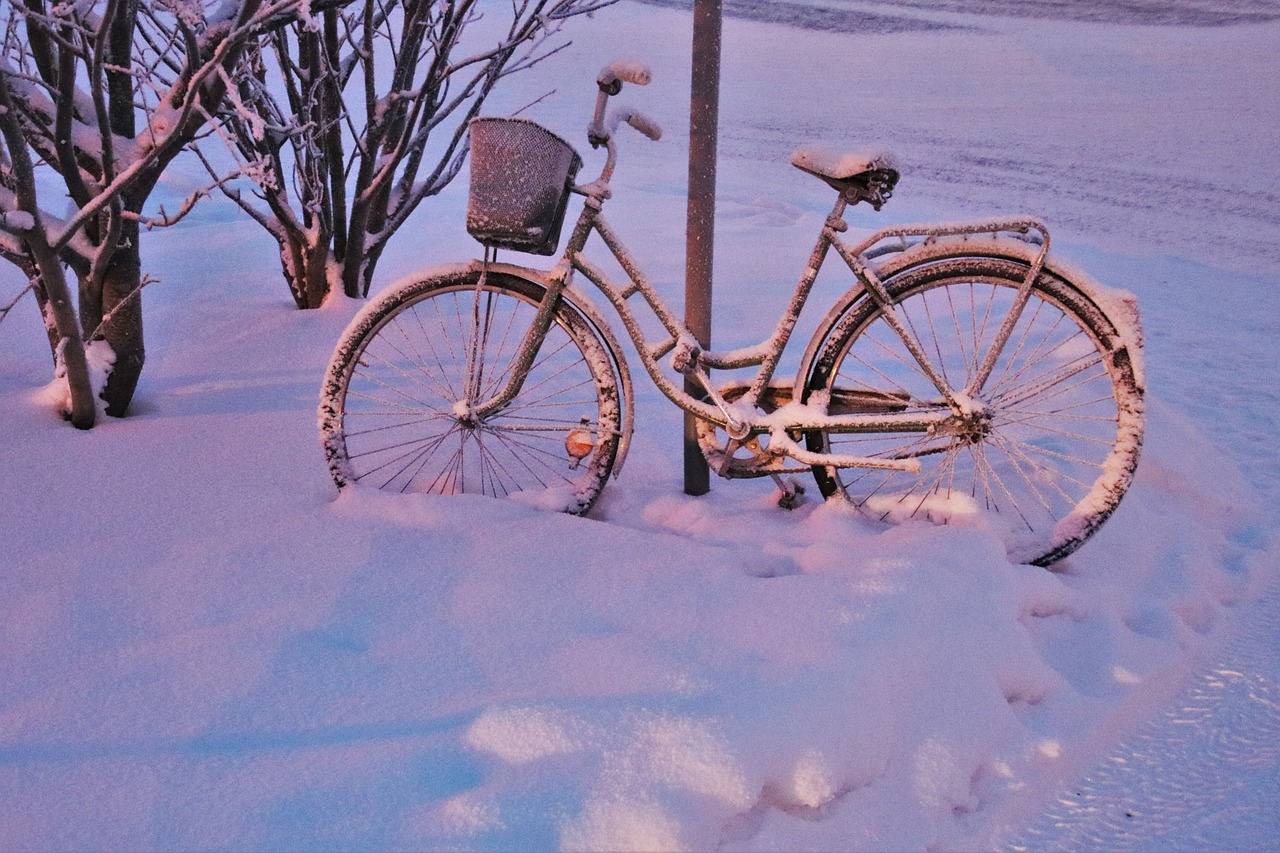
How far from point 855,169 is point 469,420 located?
3.81 feet

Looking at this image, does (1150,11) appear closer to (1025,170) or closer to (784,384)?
(1025,170)

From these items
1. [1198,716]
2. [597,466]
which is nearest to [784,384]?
[597,466]

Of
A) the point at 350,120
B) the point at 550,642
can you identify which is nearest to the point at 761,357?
the point at 550,642

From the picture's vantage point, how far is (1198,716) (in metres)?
2.11

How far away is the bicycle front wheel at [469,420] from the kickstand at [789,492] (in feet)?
1.57

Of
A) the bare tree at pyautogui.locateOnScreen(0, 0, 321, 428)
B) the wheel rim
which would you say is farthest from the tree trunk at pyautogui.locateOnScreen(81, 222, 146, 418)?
the wheel rim

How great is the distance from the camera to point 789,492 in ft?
9.03

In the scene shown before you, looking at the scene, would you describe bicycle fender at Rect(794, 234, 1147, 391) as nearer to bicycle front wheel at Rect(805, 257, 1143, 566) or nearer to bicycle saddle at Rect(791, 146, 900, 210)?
bicycle front wheel at Rect(805, 257, 1143, 566)

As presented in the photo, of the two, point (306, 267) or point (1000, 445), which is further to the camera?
point (306, 267)

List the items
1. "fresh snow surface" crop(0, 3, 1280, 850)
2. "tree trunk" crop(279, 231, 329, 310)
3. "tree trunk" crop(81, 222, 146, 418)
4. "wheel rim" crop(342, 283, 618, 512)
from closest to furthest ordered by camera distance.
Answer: "fresh snow surface" crop(0, 3, 1280, 850)
"wheel rim" crop(342, 283, 618, 512)
"tree trunk" crop(81, 222, 146, 418)
"tree trunk" crop(279, 231, 329, 310)

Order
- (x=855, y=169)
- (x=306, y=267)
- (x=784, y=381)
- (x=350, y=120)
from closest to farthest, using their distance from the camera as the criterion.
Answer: (x=855, y=169), (x=784, y=381), (x=350, y=120), (x=306, y=267)

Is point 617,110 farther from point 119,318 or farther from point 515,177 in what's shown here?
point 119,318

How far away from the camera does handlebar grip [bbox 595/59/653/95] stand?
2293 mm

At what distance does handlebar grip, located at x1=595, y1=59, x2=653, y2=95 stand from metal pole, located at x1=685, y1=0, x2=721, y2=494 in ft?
0.99
